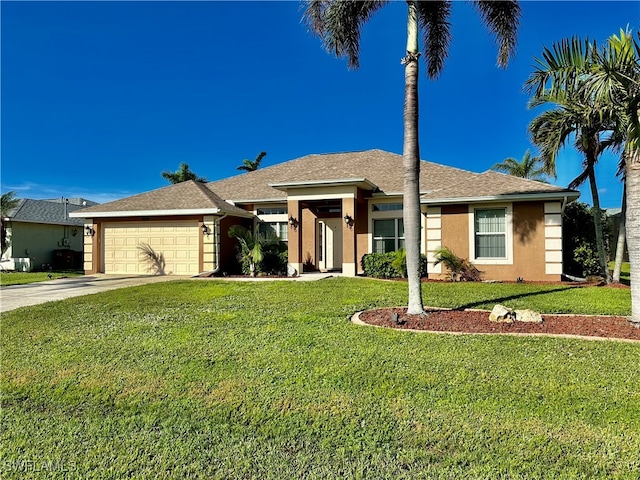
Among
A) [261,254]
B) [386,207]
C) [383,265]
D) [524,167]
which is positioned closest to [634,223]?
[383,265]

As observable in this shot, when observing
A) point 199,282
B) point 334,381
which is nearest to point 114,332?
point 334,381

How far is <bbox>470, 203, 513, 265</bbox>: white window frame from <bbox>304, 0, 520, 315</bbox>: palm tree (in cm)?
526

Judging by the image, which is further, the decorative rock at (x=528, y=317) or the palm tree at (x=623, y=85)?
the decorative rock at (x=528, y=317)

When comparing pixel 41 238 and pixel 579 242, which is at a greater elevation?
pixel 41 238

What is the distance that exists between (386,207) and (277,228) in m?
5.06

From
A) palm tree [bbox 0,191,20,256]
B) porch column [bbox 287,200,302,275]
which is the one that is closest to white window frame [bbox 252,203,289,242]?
porch column [bbox 287,200,302,275]

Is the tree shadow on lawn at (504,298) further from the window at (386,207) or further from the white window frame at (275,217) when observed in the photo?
the white window frame at (275,217)

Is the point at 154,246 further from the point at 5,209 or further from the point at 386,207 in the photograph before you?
the point at 5,209

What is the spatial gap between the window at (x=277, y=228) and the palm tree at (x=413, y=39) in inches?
363

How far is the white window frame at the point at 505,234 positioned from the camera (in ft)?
43.8

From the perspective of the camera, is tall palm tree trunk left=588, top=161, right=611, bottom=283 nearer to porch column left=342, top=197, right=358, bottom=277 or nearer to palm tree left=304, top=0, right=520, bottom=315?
palm tree left=304, top=0, right=520, bottom=315

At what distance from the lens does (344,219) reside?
50.1 ft

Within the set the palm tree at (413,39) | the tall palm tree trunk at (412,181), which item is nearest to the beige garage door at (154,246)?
the palm tree at (413,39)

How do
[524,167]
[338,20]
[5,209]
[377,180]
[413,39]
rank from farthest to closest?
[524,167] < [5,209] < [377,180] < [338,20] < [413,39]
